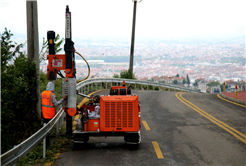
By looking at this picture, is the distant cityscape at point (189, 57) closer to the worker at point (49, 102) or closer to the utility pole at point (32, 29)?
the utility pole at point (32, 29)

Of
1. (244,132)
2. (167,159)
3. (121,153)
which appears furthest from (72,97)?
(244,132)

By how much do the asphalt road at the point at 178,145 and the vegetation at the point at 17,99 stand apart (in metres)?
2.06

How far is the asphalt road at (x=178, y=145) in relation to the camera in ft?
25.0

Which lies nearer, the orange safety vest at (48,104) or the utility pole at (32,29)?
the orange safety vest at (48,104)

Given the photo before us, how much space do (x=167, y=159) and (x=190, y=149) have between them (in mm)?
1261

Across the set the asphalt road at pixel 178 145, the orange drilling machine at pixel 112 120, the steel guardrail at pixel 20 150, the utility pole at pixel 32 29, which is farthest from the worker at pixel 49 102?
the utility pole at pixel 32 29

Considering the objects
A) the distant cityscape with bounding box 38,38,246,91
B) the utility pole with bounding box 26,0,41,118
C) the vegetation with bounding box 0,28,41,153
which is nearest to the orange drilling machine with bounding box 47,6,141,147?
the vegetation with bounding box 0,28,41,153

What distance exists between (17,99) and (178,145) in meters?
5.66

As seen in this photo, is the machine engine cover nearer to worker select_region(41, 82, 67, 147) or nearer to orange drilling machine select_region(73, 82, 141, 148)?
orange drilling machine select_region(73, 82, 141, 148)

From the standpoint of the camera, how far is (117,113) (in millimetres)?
8375

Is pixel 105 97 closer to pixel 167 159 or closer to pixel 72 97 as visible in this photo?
pixel 72 97

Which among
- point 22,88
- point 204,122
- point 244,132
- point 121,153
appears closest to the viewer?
point 121,153

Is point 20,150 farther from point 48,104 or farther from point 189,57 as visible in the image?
point 189,57

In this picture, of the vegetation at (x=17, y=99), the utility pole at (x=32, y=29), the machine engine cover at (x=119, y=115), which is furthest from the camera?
the utility pole at (x=32, y=29)
